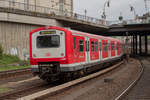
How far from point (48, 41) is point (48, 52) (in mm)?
584

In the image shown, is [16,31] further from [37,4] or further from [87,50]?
[87,50]

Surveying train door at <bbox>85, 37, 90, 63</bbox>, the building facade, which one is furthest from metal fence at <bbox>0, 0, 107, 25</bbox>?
train door at <bbox>85, 37, 90, 63</bbox>

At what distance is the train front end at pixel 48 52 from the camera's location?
10.7 meters

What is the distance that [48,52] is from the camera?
10883mm

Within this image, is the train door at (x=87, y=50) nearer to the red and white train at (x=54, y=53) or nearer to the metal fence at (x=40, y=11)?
the red and white train at (x=54, y=53)

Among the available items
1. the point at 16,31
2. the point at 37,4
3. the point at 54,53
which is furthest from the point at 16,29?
the point at 54,53

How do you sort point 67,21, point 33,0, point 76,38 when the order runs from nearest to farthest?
point 76,38, point 67,21, point 33,0

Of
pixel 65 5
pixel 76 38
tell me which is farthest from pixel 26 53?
pixel 65 5

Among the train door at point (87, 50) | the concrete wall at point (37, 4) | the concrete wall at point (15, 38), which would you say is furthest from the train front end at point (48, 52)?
the concrete wall at point (37, 4)

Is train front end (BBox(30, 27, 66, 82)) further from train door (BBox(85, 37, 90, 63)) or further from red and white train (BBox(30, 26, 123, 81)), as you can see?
train door (BBox(85, 37, 90, 63))

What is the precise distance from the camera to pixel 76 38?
38.8ft

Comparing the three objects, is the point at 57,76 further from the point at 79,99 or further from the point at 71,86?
the point at 79,99

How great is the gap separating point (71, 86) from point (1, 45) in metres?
13.9

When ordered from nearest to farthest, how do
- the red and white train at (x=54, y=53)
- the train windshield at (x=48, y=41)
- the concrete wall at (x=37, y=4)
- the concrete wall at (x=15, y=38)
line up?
the red and white train at (x=54, y=53) → the train windshield at (x=48, y=41) → the concrete wall at (x=15, y=38) → the concrete wall at (x=37, y=4)
